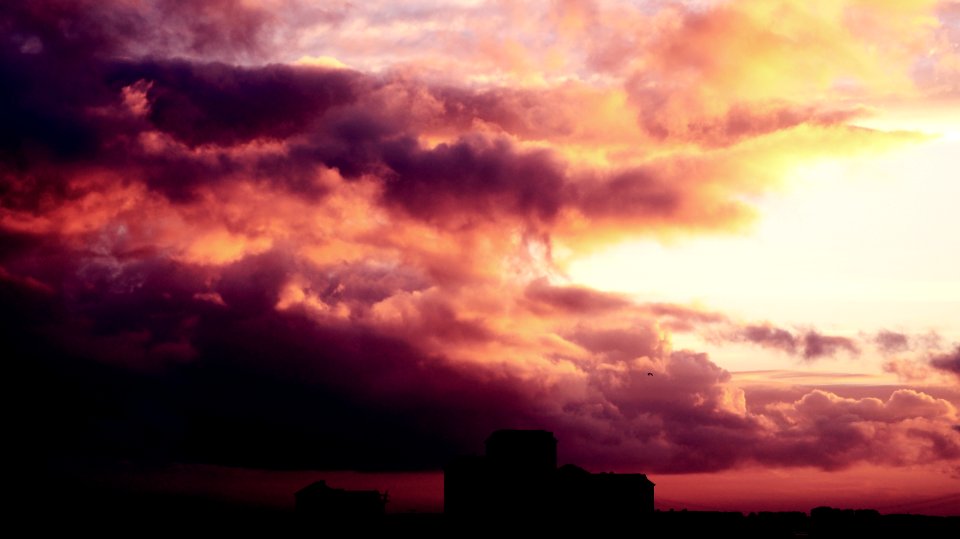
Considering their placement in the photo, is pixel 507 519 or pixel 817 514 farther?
pixel 817 514

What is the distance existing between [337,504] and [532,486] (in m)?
18.9

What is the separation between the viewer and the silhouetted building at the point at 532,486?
8912cm


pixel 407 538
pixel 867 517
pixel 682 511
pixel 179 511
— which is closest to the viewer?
pixel 407 538

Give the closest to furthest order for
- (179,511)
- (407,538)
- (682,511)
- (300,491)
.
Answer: (407,538) → (300,491) → (682,511) → (179,511)

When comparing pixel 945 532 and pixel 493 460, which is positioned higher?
pixel 493 460

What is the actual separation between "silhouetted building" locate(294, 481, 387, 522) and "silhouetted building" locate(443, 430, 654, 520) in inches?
289

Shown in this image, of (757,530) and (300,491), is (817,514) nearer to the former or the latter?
(757,530)

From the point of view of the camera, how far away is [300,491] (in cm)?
9319

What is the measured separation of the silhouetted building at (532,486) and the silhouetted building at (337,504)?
7332mm

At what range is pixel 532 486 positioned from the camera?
90250mm

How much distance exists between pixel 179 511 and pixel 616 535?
62.1m

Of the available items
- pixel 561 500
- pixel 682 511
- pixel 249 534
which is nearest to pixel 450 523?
pixel 561 500

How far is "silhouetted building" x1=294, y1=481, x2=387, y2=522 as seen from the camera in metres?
91.4

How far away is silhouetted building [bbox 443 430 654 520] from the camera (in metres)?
89.1
